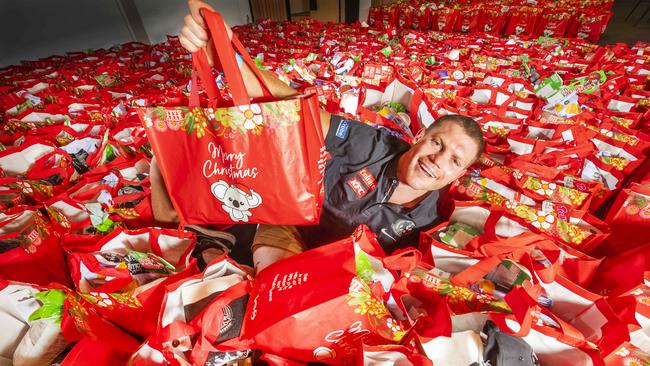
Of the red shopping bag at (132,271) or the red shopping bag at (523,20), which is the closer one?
the red shopping bag at (132,271)

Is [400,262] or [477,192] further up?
[400,262]

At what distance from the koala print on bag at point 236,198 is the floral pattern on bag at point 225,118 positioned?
0.20 metres

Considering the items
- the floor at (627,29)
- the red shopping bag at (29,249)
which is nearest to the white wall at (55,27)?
the red shopping bag at (29,249)

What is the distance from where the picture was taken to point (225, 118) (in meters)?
0.90

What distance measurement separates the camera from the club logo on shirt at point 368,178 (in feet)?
4.33

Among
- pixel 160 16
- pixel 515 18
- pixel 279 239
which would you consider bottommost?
pixel 279 239

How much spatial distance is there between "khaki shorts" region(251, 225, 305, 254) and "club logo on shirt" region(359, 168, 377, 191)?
46 centimetres

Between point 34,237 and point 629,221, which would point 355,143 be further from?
point 34,237

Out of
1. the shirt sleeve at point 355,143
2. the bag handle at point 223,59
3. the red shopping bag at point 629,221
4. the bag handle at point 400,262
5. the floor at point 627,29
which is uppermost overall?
the bag handle at point 223,59

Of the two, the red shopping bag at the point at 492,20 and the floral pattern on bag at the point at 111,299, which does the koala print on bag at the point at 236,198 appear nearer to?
the floral pattern on bag at the point at 111,299

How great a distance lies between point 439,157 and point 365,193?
14.6 inches

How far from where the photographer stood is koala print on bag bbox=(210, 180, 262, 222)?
3.33ft

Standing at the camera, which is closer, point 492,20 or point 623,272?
point 623,272

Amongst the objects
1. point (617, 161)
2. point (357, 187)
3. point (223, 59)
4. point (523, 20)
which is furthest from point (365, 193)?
point (523, 20)
